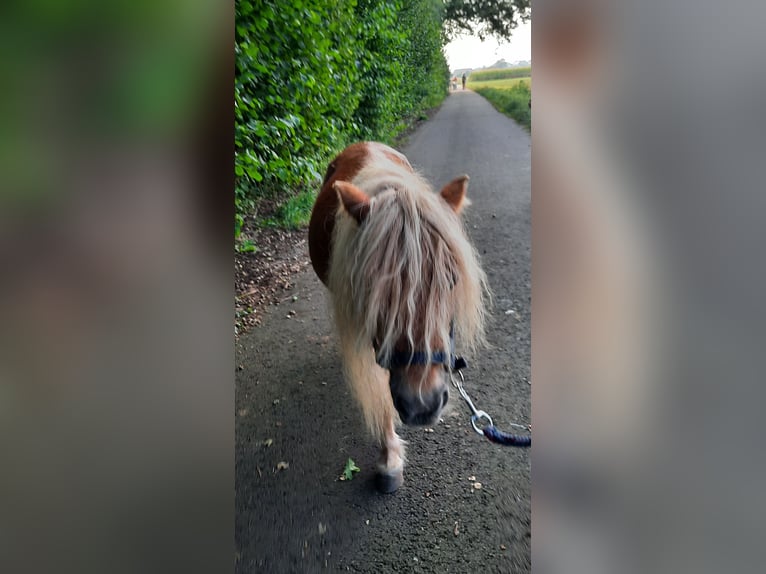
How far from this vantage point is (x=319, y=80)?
1.59 meters

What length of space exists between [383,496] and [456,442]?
0.34 m

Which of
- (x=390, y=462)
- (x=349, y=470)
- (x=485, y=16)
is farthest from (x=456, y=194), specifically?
(x=349, y=470)

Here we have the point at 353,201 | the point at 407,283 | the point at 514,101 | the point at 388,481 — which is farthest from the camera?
the point at 388,481

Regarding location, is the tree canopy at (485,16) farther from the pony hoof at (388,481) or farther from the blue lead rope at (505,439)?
the pony hoof at (388,481)

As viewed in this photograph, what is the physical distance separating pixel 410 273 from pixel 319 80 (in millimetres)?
978

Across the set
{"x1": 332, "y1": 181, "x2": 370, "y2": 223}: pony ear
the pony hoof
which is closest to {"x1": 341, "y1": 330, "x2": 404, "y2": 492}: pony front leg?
the pony hoof

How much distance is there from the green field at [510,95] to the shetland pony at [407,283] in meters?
0.27

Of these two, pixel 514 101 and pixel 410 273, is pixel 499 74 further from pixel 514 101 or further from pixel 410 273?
pixel 410 273

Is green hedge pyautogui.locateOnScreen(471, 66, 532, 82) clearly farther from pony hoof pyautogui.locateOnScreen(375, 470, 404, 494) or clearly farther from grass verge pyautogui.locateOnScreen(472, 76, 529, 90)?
pony hoof pyautogui.locateOnScreen(375, 470, 404, 494)

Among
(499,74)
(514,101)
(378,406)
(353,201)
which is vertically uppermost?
(499,74)
